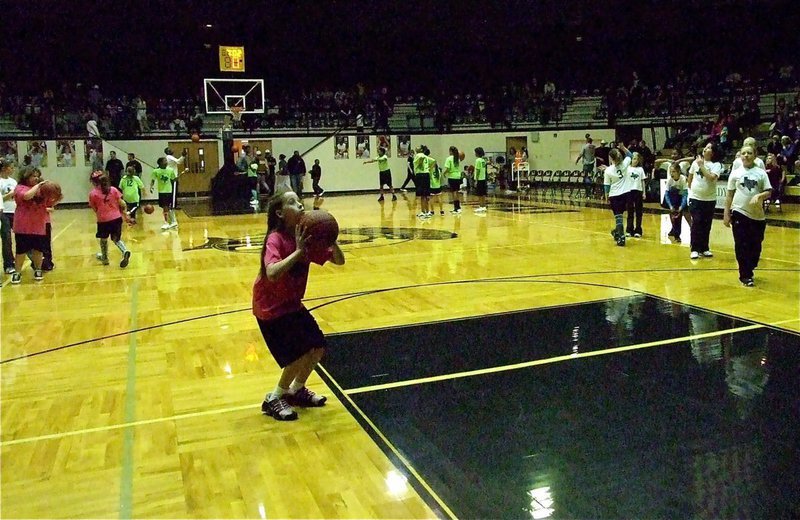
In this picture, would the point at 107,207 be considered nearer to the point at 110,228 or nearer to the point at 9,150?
the point at 110,228

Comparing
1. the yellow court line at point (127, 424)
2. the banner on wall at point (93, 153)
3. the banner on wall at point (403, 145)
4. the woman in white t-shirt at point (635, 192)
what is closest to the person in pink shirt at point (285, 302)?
the yellow court line at point (127, 424)

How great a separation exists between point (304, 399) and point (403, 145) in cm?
2399

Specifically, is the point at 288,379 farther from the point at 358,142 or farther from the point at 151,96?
the point at 151,96

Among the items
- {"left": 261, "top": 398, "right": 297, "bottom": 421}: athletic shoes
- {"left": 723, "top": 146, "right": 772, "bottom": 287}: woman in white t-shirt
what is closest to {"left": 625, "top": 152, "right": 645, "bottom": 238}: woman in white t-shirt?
{"left": 723, "top": 146, "right": 772, "bottom": 287}: woman in white t-shirt

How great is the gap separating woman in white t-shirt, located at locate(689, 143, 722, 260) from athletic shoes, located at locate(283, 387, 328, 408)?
6678mm

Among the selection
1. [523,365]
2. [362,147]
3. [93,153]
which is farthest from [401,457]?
[362,147]

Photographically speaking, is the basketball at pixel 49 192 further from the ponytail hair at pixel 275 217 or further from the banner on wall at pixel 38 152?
the banner on wall at pixel 38 152

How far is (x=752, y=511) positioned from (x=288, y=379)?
8.54 ft

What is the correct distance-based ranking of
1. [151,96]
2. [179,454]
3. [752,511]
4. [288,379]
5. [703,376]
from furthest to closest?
[151,96]
[703,376]
[288,379]
[179,454]
[752,511]

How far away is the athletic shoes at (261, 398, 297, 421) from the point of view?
4.28 m

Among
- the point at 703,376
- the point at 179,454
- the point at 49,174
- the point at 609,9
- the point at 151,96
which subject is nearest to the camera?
the point at 179,454

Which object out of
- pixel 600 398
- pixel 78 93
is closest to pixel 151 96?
pixel 78 93

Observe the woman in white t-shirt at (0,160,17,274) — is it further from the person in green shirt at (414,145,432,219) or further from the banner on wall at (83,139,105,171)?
the banner on wall at (83,139,105,171)

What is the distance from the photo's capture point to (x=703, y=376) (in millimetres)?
4793
